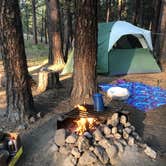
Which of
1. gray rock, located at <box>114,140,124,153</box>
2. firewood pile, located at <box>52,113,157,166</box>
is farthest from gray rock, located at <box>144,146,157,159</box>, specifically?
gray rock, located at <box>114,140,124,153</box>

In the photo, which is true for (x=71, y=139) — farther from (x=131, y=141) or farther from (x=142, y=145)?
(x=142, y=145)

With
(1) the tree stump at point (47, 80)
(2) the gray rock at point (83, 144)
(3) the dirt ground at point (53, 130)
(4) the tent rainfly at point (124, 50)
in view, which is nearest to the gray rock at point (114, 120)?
(3) the dirt ground at point (53, 130)

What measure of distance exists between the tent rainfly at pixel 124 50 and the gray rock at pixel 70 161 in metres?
4.97

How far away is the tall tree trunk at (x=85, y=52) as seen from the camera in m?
5.12

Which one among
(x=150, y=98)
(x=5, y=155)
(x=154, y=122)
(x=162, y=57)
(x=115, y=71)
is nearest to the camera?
(x=5, y=155)

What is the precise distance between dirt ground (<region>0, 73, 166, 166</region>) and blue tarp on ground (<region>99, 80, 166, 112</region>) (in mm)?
250

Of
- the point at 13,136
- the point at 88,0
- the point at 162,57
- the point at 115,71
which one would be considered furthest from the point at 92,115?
the point at 162,57

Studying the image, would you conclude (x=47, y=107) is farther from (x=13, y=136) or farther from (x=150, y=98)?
(x=150, y=98)

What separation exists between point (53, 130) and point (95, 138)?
955 mm

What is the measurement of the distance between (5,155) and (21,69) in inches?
67.9

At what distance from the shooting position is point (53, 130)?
4488 millimetres

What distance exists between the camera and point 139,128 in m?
4.70

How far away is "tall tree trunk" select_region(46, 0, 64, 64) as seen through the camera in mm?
9438

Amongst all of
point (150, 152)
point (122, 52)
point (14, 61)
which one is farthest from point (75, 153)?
point (122, 52)
